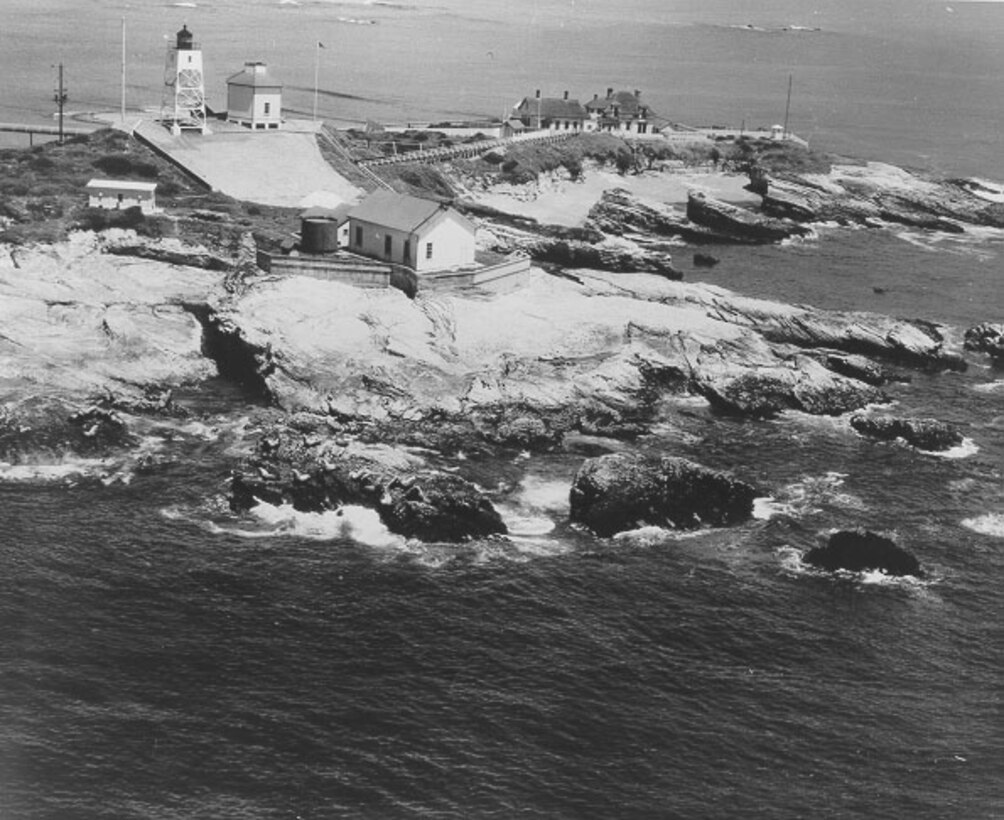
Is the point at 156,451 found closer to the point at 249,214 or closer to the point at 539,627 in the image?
the point at 539,627

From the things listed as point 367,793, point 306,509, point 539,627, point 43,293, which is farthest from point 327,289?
point 367,793

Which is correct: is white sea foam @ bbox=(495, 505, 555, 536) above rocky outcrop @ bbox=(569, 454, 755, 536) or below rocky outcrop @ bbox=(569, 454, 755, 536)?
below

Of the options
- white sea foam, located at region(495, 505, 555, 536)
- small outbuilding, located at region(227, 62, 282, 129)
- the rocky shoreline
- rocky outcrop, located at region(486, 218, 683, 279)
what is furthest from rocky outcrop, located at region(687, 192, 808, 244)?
white sea foam, located at region(495, 505, 555, 536)

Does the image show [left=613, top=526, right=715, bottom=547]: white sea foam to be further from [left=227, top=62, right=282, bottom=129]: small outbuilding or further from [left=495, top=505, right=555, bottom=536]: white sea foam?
[left=227, top=62, right=282, bottom=129]: small outbuilding

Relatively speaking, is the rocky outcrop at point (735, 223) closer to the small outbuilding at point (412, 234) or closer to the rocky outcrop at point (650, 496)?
the small outbuilding at point (412, 234)

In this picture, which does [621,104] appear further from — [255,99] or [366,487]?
[366,487]
